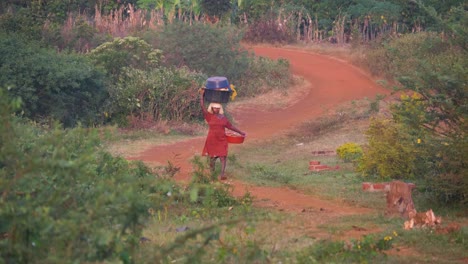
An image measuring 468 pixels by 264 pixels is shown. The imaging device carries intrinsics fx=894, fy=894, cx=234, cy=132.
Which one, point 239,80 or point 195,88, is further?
point 239,80

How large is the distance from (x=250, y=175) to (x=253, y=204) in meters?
3.04

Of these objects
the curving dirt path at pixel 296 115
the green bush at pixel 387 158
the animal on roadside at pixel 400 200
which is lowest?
the curving dirt path at pixel 296 115

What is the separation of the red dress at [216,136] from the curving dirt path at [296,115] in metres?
0.53

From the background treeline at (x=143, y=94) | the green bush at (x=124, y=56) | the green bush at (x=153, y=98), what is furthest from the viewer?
the green bush at (x=124, y=56)

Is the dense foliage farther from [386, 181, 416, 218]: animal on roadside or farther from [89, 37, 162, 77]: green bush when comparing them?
[89, 37, 162, 77]: green bush

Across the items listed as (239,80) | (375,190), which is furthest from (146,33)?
(375,190)

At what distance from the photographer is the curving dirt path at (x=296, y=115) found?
39.1 ft

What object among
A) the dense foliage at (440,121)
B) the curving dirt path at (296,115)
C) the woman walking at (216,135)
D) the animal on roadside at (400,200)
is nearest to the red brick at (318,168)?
the curving dirt path at (296,115)

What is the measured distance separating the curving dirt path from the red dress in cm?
53

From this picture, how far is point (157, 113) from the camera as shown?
69.6ft

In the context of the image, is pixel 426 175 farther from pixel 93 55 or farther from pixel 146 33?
pixel 146 33

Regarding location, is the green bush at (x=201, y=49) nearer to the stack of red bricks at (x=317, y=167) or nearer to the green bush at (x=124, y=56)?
the green bush at (x=124, y=56)

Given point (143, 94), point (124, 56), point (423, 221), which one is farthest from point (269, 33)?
point (423, 221)

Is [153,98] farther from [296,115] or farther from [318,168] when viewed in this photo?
[318,168]
